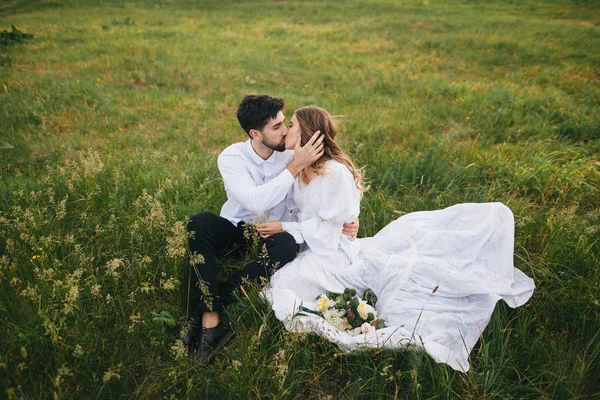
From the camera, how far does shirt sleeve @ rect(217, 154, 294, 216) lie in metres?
3.27

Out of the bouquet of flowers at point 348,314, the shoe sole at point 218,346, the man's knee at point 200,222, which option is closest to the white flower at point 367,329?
the bouquet of flowers at point 348,314

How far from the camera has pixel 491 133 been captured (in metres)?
6.61

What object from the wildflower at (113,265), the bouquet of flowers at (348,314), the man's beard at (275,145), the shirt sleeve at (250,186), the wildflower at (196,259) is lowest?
the bouquet of flowers at (348,314)

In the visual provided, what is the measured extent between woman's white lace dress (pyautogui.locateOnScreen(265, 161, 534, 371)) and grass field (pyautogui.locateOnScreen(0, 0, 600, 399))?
139mm

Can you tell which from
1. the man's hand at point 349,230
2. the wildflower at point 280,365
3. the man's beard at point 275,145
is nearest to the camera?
the wildflower at point 280,365

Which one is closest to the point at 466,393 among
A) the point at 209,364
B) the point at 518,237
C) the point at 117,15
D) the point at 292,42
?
the point at 209,364

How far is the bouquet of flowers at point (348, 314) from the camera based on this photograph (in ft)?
9.01

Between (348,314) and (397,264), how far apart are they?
0.69 meters

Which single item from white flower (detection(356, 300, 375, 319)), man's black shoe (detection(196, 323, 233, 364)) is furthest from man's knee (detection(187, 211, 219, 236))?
white flower (detection(356, 300, 375, 319))

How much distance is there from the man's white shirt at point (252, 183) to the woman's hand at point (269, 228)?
0.27 feet

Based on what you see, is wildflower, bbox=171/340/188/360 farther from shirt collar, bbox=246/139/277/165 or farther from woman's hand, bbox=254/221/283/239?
shirt collar, bbox=246/139/277/165

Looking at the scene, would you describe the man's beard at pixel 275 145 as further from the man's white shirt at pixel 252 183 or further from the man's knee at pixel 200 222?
the man's knee at pixel 200 222

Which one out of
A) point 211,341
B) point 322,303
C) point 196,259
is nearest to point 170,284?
point 196,259

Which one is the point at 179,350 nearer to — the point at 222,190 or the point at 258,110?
the point at 258,110
